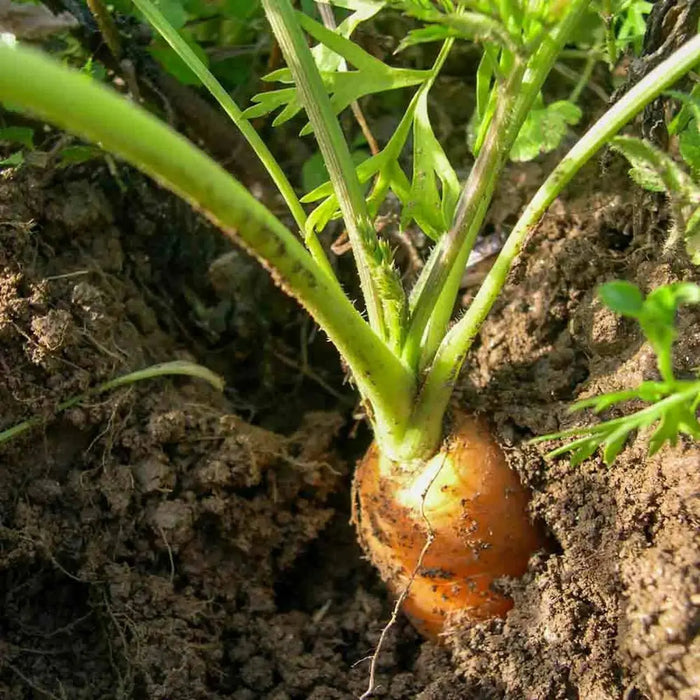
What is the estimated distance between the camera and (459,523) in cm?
125

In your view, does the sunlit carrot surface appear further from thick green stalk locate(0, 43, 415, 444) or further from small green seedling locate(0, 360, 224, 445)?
small green seedling locate(0, 360, 224, 445)

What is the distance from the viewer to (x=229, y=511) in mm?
1411

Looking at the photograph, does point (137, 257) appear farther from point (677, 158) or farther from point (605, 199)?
point (677, 158)

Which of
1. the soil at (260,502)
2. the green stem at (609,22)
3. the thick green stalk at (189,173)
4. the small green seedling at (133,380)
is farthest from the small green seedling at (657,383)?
the small green seedling at (133,380)

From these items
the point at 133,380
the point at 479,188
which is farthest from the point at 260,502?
the point at 479,188

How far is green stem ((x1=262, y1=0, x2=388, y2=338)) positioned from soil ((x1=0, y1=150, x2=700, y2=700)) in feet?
0.99

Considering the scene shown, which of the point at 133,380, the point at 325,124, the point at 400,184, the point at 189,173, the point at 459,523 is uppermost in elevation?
the point at 189,173

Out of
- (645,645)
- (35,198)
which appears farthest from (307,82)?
(645,645)

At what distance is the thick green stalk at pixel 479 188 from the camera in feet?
3.56

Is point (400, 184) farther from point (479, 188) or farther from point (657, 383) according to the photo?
point (657, 383)

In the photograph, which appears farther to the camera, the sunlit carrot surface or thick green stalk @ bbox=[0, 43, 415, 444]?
the sunlit carrot surface

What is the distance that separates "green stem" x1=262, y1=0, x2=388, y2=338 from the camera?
110 cm

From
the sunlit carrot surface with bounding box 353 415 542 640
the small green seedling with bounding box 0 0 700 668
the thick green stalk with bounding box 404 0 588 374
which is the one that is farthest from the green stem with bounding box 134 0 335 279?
the sunlit carrot surface with bounding box 353 415 542 640

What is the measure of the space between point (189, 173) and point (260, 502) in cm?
81
